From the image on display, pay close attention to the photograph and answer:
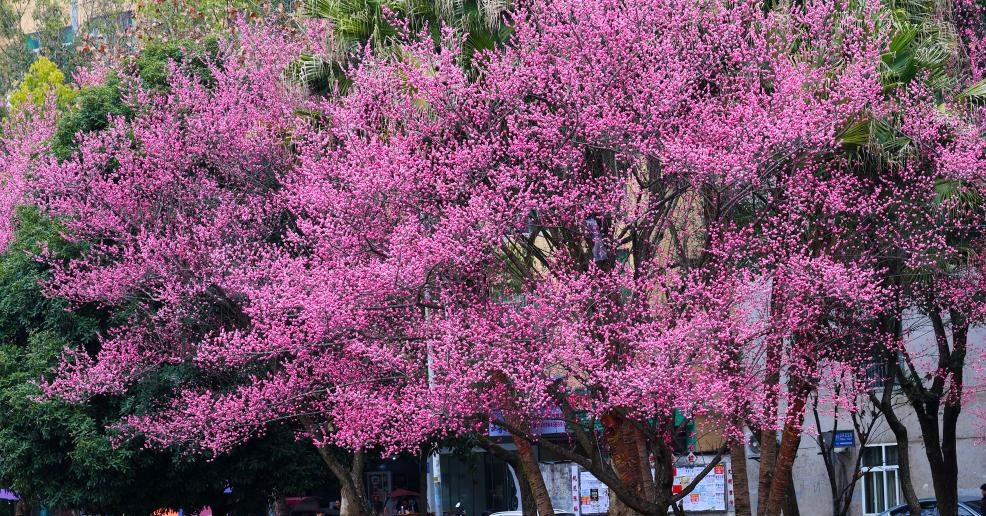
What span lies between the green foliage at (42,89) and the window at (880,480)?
2019cm

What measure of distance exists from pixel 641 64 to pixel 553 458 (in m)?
17.5

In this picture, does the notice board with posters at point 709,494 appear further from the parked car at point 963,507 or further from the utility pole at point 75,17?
the utility pole at point 75,17

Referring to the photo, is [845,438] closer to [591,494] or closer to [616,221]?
[591,494]

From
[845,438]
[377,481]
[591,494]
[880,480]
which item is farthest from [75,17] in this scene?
[880,480]

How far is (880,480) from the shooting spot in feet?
90.7

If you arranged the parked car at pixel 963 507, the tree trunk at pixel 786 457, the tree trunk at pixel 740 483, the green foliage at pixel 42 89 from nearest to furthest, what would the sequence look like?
1. the tree trunk at pixel 786 457
2. the tree trunk at pixel 740 483
3. the parked car at pixel 963 507
4. the green foliage at pixel 42 89

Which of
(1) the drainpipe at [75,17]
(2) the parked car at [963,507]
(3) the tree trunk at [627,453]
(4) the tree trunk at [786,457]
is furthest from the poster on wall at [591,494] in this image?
(1) the drainpipe at [75,17]

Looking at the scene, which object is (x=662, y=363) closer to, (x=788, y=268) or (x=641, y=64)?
(x=788, y=268)

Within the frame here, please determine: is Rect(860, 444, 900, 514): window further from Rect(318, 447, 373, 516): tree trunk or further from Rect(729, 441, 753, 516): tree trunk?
Rect(318, 447, 373, 516): tree trunk

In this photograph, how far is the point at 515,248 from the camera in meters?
15.9

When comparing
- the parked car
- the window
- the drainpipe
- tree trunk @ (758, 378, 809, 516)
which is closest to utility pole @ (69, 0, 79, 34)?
the drainpipe

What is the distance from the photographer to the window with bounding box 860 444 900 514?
27328 mm

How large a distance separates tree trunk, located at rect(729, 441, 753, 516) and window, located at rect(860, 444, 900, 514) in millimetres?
12421

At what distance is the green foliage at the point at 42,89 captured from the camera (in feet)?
96.6
